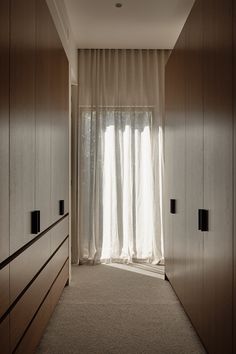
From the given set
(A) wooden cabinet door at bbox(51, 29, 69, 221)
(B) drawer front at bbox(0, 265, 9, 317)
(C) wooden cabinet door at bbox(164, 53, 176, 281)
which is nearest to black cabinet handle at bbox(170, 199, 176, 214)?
(C) wooden cabinet door at bbox(164, 53, 176, 281)

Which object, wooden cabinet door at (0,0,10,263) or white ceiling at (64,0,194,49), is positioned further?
white ceiling at (64,0,194,49)

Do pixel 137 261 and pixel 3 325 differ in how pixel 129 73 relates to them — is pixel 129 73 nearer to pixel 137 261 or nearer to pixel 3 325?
pixel 137 261

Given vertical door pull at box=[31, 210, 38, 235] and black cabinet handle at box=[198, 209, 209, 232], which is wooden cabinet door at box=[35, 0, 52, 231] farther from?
black cabinet handle at box=[198, 209, 209, 232]

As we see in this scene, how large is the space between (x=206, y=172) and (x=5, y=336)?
1.42m

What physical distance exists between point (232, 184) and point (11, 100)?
1099mm

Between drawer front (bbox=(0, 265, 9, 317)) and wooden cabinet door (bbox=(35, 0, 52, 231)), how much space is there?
67 centimetres

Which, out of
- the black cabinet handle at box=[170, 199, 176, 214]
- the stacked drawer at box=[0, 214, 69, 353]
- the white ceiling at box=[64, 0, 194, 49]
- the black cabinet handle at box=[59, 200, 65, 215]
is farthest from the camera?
the white ceiling at box=[64, 0, 194, 49]

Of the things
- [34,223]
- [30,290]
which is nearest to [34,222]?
[34,223]

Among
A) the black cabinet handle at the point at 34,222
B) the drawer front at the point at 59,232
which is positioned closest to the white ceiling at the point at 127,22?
the drawer front at the point at 59,232

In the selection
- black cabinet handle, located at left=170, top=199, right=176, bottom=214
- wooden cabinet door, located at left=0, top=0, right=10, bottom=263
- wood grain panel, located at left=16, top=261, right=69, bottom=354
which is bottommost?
wood grain panel, located at left=16, top=261, right=69, bottom=354

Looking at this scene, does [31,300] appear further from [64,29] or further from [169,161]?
[64,29]

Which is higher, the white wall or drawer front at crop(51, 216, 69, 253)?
the white wall

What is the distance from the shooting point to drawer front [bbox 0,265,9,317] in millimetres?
1516

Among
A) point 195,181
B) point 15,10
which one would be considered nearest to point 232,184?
point 195,181
